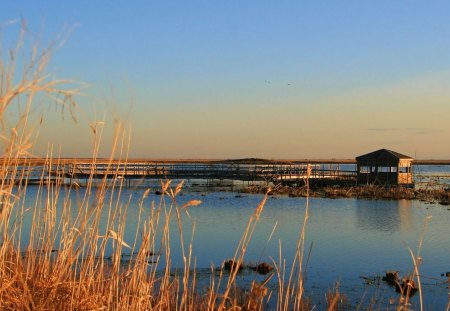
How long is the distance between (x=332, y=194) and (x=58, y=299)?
3217 cm

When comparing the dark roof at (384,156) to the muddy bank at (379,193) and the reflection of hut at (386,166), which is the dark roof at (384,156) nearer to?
the reflection of hut at (386,166)

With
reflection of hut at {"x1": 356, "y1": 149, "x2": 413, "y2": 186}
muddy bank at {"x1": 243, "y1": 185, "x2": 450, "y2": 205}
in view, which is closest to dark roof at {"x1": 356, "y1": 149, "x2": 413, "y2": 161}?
reflection of hut at {"x1": 356, "y1": 149, "x2": 413, "y2": 186}

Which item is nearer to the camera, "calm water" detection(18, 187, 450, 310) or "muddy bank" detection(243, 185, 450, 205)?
"calm water" detection(18, 187, 450, 310)

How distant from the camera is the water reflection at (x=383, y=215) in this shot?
21695mm

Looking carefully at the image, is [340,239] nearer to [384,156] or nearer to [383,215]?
[383,215]

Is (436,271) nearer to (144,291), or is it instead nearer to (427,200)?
(144,291)

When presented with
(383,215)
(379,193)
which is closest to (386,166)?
(379,193)

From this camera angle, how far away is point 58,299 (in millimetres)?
3615

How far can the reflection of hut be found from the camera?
3560cm

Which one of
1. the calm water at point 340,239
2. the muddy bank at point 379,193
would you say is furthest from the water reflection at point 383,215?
the muddy bank at point 379,193

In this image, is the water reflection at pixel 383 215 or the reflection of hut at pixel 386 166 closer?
the water reflection at pixel 383 215

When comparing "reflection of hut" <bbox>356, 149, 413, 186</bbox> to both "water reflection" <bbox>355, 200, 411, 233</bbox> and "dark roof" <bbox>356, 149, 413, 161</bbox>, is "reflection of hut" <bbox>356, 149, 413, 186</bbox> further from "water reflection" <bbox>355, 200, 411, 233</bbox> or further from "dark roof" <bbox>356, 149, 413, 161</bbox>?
"water reflection" <bbox>355, 200, 411, 233</bbox>

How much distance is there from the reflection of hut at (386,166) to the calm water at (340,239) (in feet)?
15.4

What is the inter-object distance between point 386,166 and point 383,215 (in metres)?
11.2
